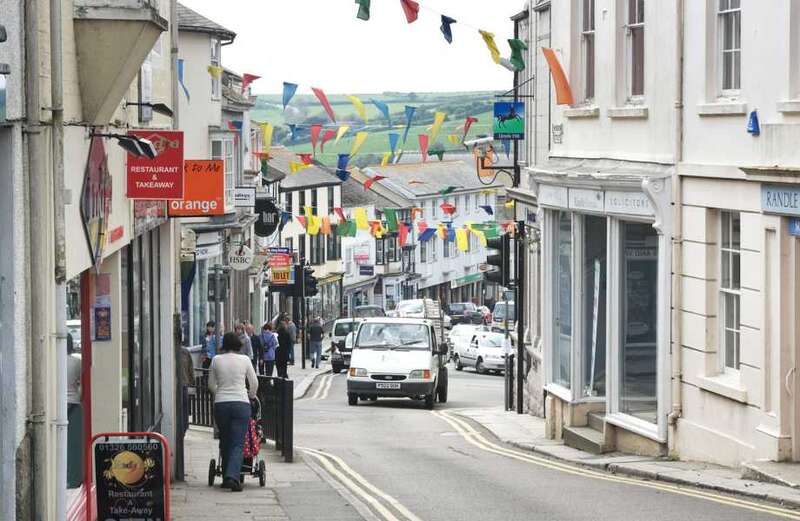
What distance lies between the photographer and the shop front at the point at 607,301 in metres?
17.4

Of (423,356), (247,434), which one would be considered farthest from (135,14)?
(423,356)

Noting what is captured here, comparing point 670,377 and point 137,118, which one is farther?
point 670,377

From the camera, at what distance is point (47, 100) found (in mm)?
8836

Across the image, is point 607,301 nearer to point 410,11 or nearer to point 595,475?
point 595,475

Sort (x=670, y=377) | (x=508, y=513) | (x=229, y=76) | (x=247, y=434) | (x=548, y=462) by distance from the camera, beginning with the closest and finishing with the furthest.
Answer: (x=508, y=513)
(x=247, y=434)
(x=670, y=377)
(x=548, y=462)
(x=229, y=76)

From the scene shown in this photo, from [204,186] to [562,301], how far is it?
6.95 meters

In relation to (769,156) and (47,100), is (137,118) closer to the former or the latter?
(47,100)

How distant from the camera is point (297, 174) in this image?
80.4 meters

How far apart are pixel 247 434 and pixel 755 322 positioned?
220 inches

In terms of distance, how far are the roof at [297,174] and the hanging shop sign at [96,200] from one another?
62.0 metres

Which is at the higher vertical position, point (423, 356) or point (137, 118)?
point (137, 118)

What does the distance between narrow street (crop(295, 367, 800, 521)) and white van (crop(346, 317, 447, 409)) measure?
2.78 meters

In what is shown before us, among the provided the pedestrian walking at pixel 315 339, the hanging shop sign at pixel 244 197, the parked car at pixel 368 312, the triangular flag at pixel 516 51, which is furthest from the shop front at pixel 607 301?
the parked car at pixel 368 312

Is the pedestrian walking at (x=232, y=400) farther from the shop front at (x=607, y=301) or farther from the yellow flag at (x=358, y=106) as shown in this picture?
the yellow flag at (x=358, y=106)
